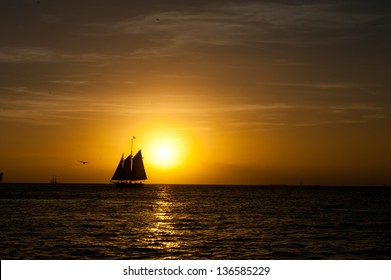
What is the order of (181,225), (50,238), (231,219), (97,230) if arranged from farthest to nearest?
(231,219)
(181,225)
(97,230)
(50,238)

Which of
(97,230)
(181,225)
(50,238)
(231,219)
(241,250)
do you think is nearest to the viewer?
(241,250)

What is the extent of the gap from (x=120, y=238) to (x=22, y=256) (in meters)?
13.3

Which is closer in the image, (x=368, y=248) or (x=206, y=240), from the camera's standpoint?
(x=368, y=248)

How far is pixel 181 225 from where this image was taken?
69.9m

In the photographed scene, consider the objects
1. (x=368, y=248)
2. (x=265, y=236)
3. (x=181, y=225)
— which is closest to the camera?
(x=368, y=248)

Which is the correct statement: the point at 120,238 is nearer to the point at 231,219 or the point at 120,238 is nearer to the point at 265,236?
the point at 265,236

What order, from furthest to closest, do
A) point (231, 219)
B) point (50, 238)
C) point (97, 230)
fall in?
point (231, 219), point (97, 230), point (50, 238)

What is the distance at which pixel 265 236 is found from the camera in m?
57.3

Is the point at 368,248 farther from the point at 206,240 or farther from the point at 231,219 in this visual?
the point at 231,219

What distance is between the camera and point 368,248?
162ft
